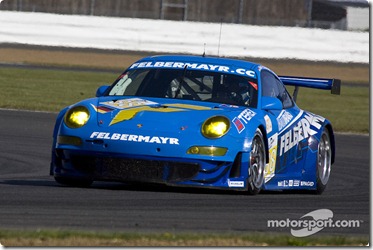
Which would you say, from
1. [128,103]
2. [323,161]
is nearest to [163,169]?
[128,103]

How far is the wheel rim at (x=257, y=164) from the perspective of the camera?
28.1 ft

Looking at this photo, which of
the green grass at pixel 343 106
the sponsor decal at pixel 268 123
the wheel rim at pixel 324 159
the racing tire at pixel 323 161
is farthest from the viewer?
the green grass at pixel 343 106

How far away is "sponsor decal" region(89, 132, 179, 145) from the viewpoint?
8227 mm

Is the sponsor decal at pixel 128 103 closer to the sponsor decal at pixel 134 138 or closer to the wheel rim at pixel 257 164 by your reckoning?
the sponsor decal at pixel 134 138

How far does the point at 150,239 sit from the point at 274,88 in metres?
4.20

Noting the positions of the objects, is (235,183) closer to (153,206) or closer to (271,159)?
(271,159)

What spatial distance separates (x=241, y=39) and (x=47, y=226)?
2762 centimetres

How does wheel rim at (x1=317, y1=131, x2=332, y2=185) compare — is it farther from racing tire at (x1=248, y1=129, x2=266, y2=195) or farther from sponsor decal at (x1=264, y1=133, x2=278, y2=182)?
racing tire at (x1=248, y1=129, x2=266, y2=195)

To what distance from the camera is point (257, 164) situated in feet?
28.6

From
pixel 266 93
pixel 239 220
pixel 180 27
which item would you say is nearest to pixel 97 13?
pixel 180 27

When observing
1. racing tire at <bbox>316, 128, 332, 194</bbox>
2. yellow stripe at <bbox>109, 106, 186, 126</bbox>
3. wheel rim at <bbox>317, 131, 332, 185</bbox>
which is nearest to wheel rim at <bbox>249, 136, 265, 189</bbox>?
yellow stripe at <bbox>109, 106, 186, 126</bbox>

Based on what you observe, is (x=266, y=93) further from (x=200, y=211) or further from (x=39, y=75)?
(x=39, y=75)

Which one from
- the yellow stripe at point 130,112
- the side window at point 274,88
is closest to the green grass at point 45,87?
the side window at point 274,88

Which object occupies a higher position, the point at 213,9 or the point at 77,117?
the point at 77,117
